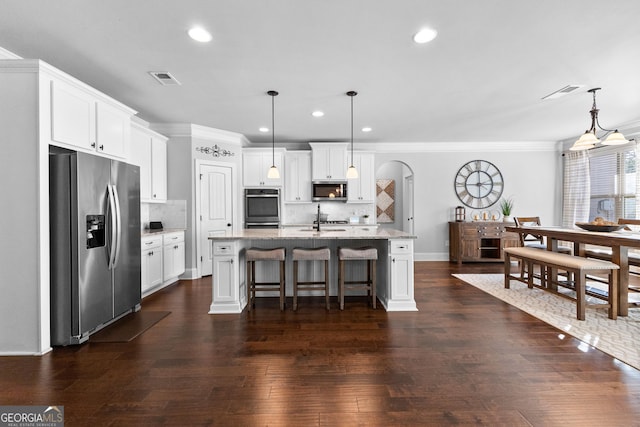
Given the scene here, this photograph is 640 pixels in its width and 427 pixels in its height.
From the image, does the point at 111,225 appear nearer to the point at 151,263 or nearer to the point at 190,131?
the point at 151,263

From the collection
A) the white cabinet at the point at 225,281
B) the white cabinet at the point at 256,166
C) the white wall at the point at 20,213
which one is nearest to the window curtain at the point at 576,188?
the white cabinet at the point at 256,166

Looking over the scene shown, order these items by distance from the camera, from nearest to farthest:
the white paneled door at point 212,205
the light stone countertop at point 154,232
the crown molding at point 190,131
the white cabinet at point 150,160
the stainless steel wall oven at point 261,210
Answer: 1. the light stone countertop at point 154,232
2. the white cabinet at point 150,160
3. the crown molding at point 190,131
4. the white paneled door at point 212,205
5. the stainless steel wall oven at point 261,210

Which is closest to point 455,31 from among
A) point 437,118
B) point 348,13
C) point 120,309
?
point 348,13

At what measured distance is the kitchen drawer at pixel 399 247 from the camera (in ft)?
11.3

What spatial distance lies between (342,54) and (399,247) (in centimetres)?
213

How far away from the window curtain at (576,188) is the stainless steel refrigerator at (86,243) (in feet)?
26.0

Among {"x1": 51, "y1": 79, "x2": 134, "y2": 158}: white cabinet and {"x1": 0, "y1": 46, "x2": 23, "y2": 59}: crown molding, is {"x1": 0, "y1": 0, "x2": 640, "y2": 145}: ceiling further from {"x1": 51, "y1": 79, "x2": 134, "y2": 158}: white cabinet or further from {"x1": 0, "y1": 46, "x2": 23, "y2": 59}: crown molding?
{"x1": 51, "y1": 79, "x2": 134, "y2": 158}: white cabinet

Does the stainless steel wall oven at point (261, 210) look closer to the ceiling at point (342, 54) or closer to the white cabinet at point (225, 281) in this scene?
the ceiling at point (342, 54)

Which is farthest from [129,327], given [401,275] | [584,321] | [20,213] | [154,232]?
[584,321]

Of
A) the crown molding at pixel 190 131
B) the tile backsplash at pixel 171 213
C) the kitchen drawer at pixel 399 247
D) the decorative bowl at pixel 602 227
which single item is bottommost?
the kitchen drawer at pixel 399 247

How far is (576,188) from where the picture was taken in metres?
6.24

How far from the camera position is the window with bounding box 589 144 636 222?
17.4ft

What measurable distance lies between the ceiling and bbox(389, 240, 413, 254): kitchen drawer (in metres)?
Answer: 1.87

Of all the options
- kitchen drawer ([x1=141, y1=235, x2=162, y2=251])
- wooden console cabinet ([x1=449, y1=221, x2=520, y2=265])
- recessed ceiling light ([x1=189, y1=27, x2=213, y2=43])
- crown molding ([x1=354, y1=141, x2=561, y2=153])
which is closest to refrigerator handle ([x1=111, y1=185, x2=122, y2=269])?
kitchen drawer ([x1=141, y1=235, x2=162, y2=251])
